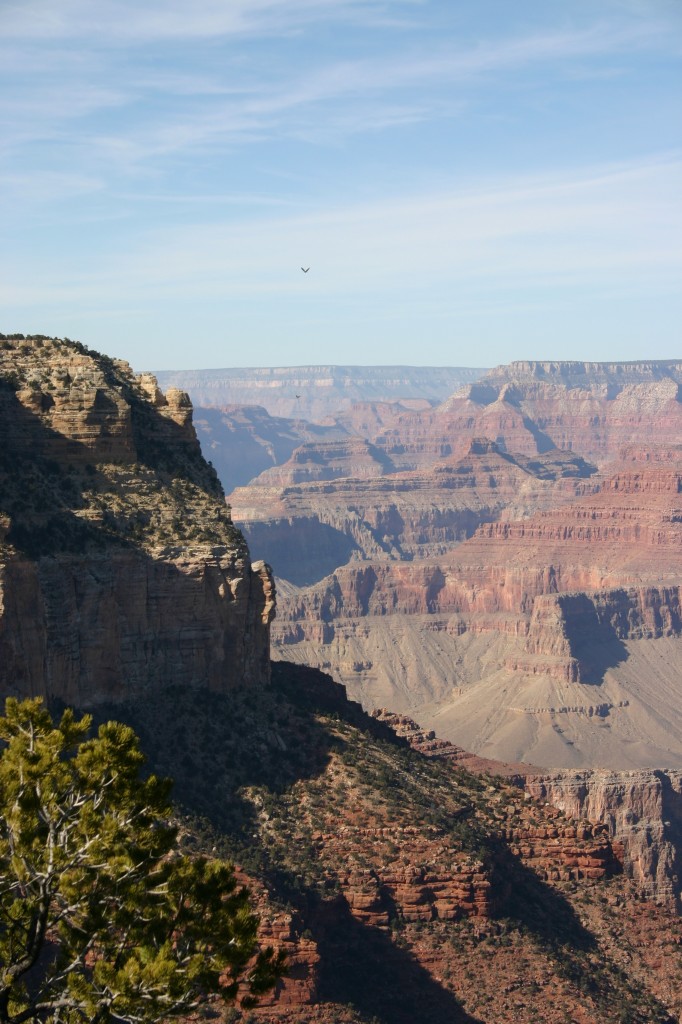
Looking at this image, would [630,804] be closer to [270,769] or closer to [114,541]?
[270,769]

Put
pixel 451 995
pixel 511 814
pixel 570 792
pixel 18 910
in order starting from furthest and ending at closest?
1. pixel 570 792
2. pixel 511 814
3. pixel 451 995
4. pixel 18 910

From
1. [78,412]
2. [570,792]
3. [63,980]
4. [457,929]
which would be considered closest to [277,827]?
[457,929]

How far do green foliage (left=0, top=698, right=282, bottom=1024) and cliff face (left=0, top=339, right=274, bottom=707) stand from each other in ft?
97.8

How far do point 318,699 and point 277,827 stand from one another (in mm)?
11754

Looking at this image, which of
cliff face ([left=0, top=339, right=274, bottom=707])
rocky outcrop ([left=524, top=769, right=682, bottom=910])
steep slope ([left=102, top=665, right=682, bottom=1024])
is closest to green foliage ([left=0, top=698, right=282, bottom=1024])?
steep slope ([left=102, top=665, right=682, bottom=1024])

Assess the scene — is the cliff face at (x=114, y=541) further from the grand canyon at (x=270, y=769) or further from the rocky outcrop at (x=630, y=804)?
the rocky outcrop at (x=630, y=804)

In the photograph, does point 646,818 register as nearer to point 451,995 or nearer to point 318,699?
point 318,699

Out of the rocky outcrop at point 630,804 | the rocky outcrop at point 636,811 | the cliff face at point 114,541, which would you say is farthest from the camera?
the rocky outcrop at point 636,811

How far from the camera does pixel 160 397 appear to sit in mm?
76938

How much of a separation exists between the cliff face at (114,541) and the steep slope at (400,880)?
2.19 metres

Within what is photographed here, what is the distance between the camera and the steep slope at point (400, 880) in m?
62.0

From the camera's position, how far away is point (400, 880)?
65.0m

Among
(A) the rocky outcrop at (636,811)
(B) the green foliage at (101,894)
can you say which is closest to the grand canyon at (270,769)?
(B) the green foliage at (101,894)

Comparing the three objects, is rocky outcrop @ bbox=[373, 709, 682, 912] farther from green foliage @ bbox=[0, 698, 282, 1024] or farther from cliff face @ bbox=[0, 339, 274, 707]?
green foliage @ bbox=[0, 698, 282, 1024]
